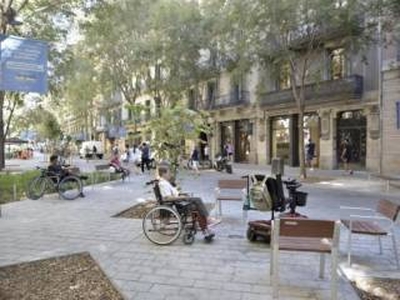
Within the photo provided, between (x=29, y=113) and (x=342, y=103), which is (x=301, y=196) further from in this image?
(x=29, y=113)

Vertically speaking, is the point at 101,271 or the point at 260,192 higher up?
the point at 260,192

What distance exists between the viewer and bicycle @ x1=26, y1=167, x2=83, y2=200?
12328 millimetres

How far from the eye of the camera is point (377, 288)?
16.2 ft

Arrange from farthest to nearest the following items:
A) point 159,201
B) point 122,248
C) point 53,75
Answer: point 53,75 → point 159,201 → point 122,248

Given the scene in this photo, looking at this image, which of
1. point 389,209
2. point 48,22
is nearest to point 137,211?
point 389,209

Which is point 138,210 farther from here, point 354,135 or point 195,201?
point 354,135

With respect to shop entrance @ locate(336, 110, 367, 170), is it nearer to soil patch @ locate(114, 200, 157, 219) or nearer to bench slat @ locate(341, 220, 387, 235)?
soil patch @ locate(114, 200, 157, 219)

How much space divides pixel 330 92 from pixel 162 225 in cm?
1834

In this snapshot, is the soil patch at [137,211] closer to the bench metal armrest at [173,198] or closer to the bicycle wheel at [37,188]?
the bench metal armrest at [173,198]

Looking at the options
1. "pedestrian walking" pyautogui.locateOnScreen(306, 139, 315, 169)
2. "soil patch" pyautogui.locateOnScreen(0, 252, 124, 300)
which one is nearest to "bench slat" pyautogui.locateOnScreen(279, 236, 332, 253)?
"soil patch" pyautogui.locateOnScreen(0, 252, 124, 300)

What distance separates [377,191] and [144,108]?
8.53 m

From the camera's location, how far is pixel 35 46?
7.80 m

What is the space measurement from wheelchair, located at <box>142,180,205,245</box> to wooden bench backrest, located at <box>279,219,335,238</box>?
254cm

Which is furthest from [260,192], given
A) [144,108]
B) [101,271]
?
[144,108]
